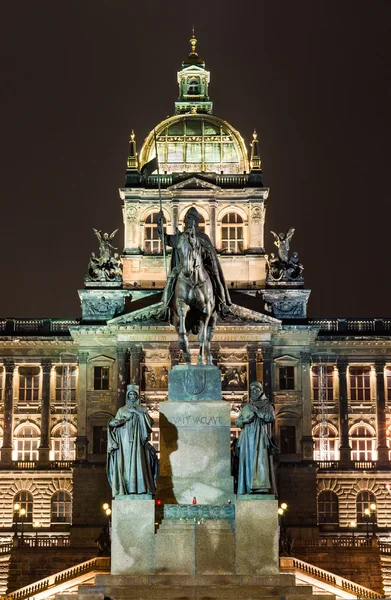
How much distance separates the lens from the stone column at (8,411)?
86812 mm

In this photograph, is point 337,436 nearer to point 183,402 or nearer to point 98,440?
point 98,440

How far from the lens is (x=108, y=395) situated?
279ft

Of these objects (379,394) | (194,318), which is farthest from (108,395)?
(194,318)

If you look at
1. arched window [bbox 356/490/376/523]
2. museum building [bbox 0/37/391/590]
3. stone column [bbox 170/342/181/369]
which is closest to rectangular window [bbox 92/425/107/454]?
museum building [bbox 0/37/391/590]

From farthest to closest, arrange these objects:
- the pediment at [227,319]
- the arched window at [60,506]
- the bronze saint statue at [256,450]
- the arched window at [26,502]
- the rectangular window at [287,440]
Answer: the arched window at [60,506], the arched window at [26,502], the rectangular window at [287,440], the pediment at [227,319], the bronze saint statue at [256,450]

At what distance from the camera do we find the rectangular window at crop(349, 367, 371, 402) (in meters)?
88.1

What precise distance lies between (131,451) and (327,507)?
61.3m

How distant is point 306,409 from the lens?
84.6 m

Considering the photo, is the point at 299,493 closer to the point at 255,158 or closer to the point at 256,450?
the point at 255,158

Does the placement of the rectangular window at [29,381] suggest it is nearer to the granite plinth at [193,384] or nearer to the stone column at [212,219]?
the stone column at [212,219]

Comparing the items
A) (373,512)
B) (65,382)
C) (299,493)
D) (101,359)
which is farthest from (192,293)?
(65,382)

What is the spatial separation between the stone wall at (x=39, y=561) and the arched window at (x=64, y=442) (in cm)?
2116

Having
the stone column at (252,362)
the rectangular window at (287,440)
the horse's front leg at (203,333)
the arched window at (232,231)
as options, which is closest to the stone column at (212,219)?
the arched window at (232,231)

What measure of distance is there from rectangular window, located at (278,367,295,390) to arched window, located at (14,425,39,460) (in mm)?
16264
